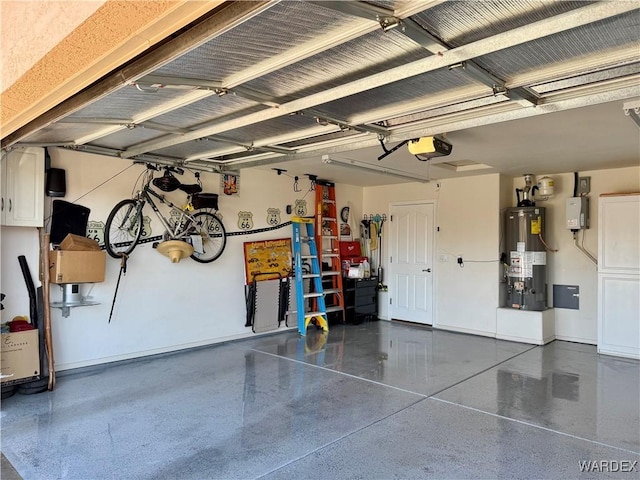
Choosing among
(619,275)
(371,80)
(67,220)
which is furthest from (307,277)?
(371,80)

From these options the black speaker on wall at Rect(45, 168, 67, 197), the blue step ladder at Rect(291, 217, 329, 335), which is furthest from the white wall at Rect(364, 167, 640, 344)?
the black speaker on wall at Rect(45, 168, 67, 197)

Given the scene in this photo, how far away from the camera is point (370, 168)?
217 inches

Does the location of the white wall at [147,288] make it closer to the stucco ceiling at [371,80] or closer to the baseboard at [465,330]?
the stucco ceiling at [371,80]

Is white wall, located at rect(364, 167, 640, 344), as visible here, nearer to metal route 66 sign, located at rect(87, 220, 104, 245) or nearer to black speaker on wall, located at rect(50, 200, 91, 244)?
metal route 66 sign, located at rect(87, 220, 104, 245)

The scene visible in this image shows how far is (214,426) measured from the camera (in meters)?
3.25

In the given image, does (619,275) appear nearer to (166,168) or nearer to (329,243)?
(329,243)

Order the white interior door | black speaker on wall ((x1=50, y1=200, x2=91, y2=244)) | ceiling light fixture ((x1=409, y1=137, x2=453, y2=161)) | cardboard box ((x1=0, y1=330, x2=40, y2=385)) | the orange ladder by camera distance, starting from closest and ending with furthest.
A: ceiling light fixture ((x1=409, y1=137, x2=453, y2=161)) → cardboard box ((x1=0, y1=330, x2=40, y2=385)) → black speaker on wall ((x1=50, y1=200, x2=91, y2=244)) → the orange ladder → the white interior door

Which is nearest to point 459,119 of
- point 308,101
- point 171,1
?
point 308,101

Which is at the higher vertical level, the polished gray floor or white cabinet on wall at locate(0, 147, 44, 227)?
white cabinet on wall at locate(0, 147, 44, 227)

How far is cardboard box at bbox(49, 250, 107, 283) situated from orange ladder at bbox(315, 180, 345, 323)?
3.44 metres

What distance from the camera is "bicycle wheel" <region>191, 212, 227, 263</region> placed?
5.48 meters


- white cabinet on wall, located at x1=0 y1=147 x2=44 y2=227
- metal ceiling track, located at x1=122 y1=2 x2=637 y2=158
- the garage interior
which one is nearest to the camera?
metal ceiling track, located at x1=122 y1=2 x2=637 y2=158

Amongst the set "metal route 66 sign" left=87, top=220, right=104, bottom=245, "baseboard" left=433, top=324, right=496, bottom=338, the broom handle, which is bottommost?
"baseboard" left=433, top=324, right=496, bottom=338

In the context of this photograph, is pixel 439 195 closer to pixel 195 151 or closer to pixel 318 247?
pixel 318 247
